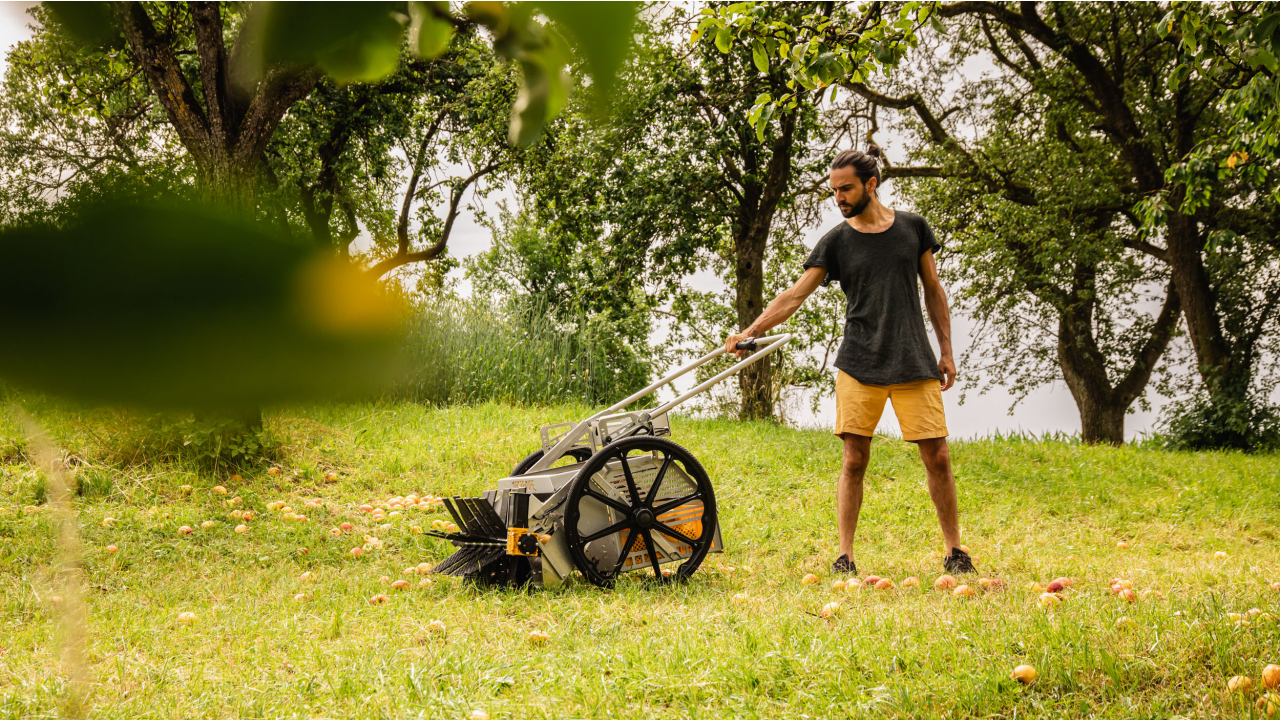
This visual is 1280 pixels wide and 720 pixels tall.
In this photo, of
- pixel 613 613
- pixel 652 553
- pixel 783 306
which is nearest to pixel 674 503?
pixel 652 553

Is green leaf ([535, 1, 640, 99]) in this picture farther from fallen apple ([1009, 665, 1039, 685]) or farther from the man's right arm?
the man's right arm

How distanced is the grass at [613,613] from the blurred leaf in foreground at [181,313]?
3 centimetres

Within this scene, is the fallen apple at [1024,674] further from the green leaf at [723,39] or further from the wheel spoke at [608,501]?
the green leaf at [723,39]

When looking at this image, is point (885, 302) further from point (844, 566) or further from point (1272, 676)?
point (1272, 676)

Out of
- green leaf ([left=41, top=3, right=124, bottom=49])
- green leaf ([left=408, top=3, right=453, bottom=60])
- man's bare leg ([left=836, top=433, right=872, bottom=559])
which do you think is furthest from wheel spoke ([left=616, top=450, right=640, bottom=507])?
green leaf ([left=41, top=3, right=124, bottom=49])

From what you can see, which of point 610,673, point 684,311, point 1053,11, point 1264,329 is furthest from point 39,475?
point 1264,329

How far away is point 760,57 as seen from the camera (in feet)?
12.2

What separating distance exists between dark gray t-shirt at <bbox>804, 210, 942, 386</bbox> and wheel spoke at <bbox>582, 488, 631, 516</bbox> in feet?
4.05

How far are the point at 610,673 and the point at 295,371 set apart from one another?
7.47 feet

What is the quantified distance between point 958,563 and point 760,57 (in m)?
2.57

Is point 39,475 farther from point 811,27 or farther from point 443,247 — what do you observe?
point 443,247

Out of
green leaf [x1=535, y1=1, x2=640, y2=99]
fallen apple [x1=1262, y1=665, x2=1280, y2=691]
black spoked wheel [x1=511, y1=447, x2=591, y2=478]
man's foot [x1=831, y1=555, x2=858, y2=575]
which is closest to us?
green leaf [x1=535, y1=1, x2=640, y2=99]

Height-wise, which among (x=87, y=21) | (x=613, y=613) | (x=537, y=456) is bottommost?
(x=613, y=613)

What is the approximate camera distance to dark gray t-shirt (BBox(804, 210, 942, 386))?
3664 millimetres
